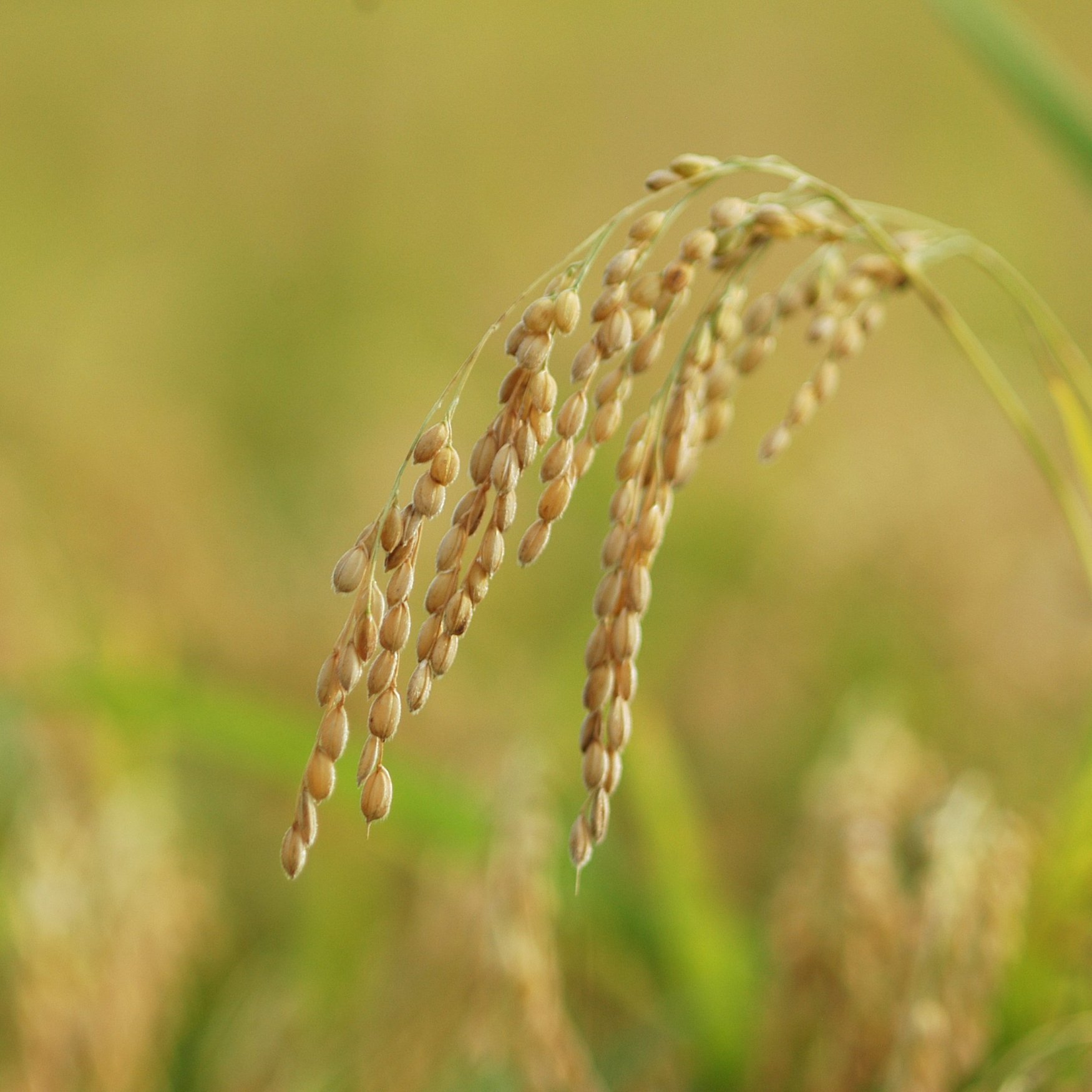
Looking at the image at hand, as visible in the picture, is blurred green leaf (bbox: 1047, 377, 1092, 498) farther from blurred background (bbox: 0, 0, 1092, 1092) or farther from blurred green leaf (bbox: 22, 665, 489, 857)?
blurred green leaf (bbox: 22, 665, 489, 857)

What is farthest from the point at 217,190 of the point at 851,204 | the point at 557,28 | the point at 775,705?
the point at 851,204

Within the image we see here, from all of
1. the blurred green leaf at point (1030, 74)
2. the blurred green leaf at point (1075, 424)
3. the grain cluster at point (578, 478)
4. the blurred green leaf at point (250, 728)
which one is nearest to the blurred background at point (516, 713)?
the blurred green leaf at point (250, 728)

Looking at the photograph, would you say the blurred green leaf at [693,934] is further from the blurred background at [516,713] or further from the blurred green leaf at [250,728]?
the blurred green leaf at [250,728]

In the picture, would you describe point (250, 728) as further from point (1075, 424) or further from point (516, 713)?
point (1075, 424)

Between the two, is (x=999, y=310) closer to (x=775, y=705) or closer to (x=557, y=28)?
(x=775, y=705)

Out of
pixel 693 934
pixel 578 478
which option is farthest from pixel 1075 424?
pixel 693 934
